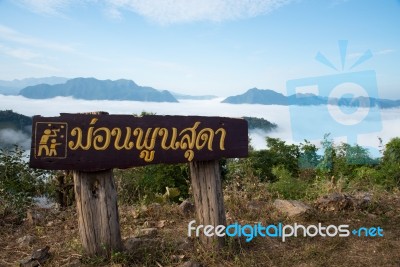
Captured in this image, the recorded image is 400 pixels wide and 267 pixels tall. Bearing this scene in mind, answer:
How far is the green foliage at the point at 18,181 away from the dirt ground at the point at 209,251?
0.66 meters

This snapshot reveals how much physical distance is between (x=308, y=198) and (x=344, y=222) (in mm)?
1473

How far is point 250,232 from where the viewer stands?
225 inches

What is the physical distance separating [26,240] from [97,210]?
5.97ft

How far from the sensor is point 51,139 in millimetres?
4262

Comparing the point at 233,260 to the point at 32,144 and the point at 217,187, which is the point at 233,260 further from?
the point at 32,144

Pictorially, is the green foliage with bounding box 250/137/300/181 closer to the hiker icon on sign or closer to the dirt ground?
the dirt ground

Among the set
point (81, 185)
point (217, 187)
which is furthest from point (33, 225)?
point (217, 187)

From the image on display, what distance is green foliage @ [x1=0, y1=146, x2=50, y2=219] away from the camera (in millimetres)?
7574

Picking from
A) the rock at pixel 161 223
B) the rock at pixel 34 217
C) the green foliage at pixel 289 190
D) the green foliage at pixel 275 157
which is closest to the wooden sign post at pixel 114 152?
the rock at pixel 161 223

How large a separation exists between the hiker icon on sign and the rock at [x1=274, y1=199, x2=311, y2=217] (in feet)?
12.9

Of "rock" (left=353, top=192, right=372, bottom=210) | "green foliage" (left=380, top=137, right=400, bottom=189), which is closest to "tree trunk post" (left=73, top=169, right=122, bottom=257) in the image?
"rock" (left=353, top=192, right=372, bottom=210)

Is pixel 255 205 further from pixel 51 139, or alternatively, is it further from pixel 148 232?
pixel 51 139

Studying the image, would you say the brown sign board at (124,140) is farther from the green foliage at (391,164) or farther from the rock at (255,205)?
the green foliage at (391,164)

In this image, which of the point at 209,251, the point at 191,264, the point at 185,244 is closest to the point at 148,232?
the point at 185,244
